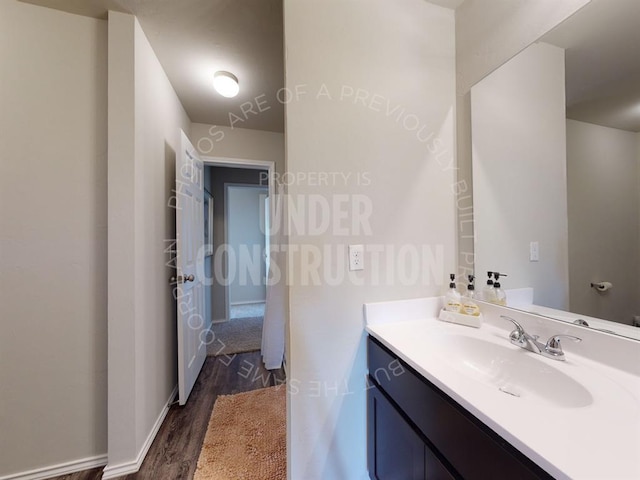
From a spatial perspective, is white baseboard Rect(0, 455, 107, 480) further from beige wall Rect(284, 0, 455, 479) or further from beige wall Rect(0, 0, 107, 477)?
beige wall Rect(284, 0, 455, 479)

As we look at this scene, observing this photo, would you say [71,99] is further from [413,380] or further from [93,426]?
[413,380]

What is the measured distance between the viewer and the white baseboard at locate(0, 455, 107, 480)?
1.25 m

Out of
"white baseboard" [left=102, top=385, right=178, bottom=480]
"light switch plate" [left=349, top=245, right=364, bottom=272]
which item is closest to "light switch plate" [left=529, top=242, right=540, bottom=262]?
"light switch plate" [left=349, top=245, right=364, bottom=272]

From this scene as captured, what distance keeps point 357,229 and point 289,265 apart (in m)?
0.35

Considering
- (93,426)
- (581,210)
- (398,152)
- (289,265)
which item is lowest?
(93,426)

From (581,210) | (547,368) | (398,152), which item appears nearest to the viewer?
(547,368)

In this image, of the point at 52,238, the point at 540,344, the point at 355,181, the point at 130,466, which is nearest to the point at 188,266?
the point at 52,238

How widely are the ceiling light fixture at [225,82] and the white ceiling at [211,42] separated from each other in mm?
37

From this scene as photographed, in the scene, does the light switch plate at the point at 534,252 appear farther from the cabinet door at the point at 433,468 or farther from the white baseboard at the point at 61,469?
the white baseboard at the point at 61,469

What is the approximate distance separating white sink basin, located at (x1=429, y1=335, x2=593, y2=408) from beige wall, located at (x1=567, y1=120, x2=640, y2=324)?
283 mm

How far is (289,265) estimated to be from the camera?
1.03 metres

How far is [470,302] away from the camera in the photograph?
3.76ft

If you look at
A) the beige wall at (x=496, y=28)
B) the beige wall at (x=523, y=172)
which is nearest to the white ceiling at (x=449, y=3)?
the beige wall at (x=496, y=28)

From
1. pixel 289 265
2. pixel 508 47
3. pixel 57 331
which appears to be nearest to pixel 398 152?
pixel 508 47
